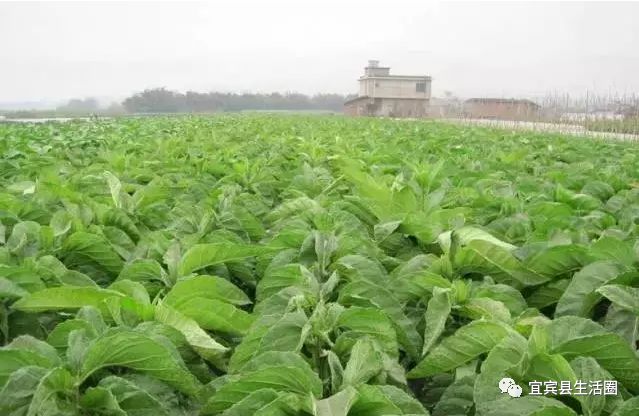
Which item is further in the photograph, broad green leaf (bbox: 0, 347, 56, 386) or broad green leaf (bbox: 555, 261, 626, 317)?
broad green leaf (bbox: 555, 261, 626, 317)

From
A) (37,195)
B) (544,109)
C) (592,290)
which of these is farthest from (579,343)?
(544,109)

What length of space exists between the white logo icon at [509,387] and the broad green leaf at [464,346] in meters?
0.15

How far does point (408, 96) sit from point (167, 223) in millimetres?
70856

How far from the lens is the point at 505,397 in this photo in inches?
48.1

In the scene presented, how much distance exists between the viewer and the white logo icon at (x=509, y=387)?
1216 millimetres

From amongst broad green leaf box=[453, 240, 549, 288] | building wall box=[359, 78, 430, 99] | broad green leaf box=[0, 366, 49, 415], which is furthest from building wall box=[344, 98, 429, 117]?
broad green leaf box=[0, 366, 49, 415]

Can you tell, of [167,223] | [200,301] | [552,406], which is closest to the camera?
[552,406]

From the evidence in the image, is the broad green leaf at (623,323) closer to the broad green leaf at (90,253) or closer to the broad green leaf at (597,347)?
the broad green leaf at (597,347)

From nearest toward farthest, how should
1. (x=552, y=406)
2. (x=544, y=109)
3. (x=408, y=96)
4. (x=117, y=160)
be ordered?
1. (x=552, y=406)
2. (x=117, y=160)
3. (x=544, y=109)
4. (x=408, y=96)

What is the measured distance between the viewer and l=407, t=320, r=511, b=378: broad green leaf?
4.51ft

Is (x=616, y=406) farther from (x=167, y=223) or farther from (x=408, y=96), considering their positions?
(x=408, y=96)

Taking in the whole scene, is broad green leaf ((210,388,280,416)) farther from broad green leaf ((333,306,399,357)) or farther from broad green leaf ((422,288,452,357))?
broad green leaf ((422,288,452,357))

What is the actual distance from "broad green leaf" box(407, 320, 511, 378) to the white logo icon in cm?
15

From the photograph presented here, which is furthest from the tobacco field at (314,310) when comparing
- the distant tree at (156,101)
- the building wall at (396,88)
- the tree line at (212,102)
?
the building wall at (396,88)
